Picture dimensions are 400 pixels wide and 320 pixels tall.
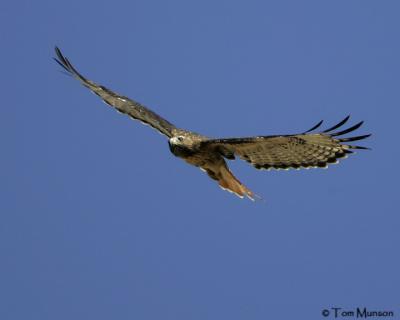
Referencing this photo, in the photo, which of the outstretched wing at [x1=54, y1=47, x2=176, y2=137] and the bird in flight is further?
the outstretched wing at [x1=54, y1=47, x2=176, y2=137]

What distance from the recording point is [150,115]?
10.7m

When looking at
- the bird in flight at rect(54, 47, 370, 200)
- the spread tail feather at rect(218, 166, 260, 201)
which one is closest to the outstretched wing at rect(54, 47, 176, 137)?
the bird in flight at rect(54, 47, 370, 200)

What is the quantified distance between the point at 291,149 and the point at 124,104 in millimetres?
2591

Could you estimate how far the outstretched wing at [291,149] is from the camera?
916 centimetres

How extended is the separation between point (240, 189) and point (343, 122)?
2.04m

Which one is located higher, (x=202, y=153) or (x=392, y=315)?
(x=202, y=153)

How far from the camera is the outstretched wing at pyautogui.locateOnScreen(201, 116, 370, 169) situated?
30.1 feet

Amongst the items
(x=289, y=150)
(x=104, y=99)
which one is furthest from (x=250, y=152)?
A: (x=104, y=99)

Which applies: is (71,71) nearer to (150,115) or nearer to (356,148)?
(150,115)

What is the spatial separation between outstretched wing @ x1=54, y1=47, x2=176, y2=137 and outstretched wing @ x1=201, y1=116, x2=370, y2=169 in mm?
1065

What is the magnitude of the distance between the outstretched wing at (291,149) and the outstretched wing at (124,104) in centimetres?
107

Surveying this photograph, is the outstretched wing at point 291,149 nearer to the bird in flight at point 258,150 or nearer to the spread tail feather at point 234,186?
the bird in flight at point 258,150

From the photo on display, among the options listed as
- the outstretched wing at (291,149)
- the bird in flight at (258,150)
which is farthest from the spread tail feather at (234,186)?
the outstretched wing at (291,149)

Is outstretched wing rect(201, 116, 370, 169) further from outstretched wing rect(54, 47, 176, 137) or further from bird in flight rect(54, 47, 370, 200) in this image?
outstretched wing rect(54, 47, 176, 137)
